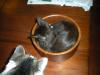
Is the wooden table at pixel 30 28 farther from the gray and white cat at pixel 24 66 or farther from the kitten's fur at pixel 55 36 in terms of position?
the gray and white cat at pixel 24 66

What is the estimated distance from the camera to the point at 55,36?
34.8 inches

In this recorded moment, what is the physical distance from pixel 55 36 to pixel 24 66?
25cm

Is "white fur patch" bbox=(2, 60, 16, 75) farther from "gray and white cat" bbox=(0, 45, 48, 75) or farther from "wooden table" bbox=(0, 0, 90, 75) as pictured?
"wooden table" bbox=(0, 0, 90, 75)

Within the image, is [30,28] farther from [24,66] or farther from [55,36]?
[24,66]

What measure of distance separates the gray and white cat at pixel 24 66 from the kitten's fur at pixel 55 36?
15 cm

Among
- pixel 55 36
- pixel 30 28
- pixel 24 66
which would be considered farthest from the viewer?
pixel 30 28

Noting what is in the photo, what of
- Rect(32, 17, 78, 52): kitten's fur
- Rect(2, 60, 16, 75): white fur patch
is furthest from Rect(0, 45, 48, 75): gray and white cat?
Rect(32, 17, 78, 52): kitten's fur

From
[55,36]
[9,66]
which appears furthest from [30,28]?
[9,66]

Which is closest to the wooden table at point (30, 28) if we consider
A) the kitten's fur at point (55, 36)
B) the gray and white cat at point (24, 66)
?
the kitten's fur at point (55, 36)

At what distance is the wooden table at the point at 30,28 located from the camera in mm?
899

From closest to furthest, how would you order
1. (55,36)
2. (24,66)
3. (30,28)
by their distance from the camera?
(24,66) → (55,36) → (30,28)

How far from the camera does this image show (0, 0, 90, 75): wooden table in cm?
90

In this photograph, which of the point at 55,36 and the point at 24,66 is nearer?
the point at 24,66

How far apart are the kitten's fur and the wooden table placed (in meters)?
0.07
